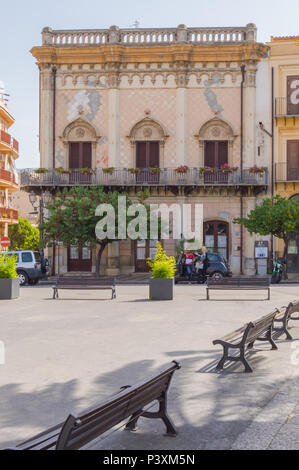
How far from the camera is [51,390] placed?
723 cm

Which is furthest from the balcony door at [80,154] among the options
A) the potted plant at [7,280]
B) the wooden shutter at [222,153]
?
the potted plant at [7,280]

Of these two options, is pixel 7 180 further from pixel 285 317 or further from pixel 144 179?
pixel 285 317

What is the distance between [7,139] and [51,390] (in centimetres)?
4626

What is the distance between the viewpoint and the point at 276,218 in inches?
1117

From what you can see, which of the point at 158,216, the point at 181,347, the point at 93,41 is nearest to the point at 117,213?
the point at 158,216

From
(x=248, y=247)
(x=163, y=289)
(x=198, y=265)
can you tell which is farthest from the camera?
(x=248, y=247)

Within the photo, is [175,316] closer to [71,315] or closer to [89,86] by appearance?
[71,315]

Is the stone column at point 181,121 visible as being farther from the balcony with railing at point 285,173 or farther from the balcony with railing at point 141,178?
the balcony with railing at point 285,173

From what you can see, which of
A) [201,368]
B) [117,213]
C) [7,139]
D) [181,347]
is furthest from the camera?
[7,139]

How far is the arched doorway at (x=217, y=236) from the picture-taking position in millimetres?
33125

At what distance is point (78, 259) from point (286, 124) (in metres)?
13.1

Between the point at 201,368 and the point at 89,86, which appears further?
the point at 89,86

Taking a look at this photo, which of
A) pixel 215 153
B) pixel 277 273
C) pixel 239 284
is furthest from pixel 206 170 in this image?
pixel 239 284

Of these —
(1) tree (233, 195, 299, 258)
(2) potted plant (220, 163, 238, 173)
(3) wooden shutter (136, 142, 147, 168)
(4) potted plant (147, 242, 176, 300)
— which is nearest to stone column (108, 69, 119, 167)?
(3) wooden shutter (136, 142, 147, 168)
